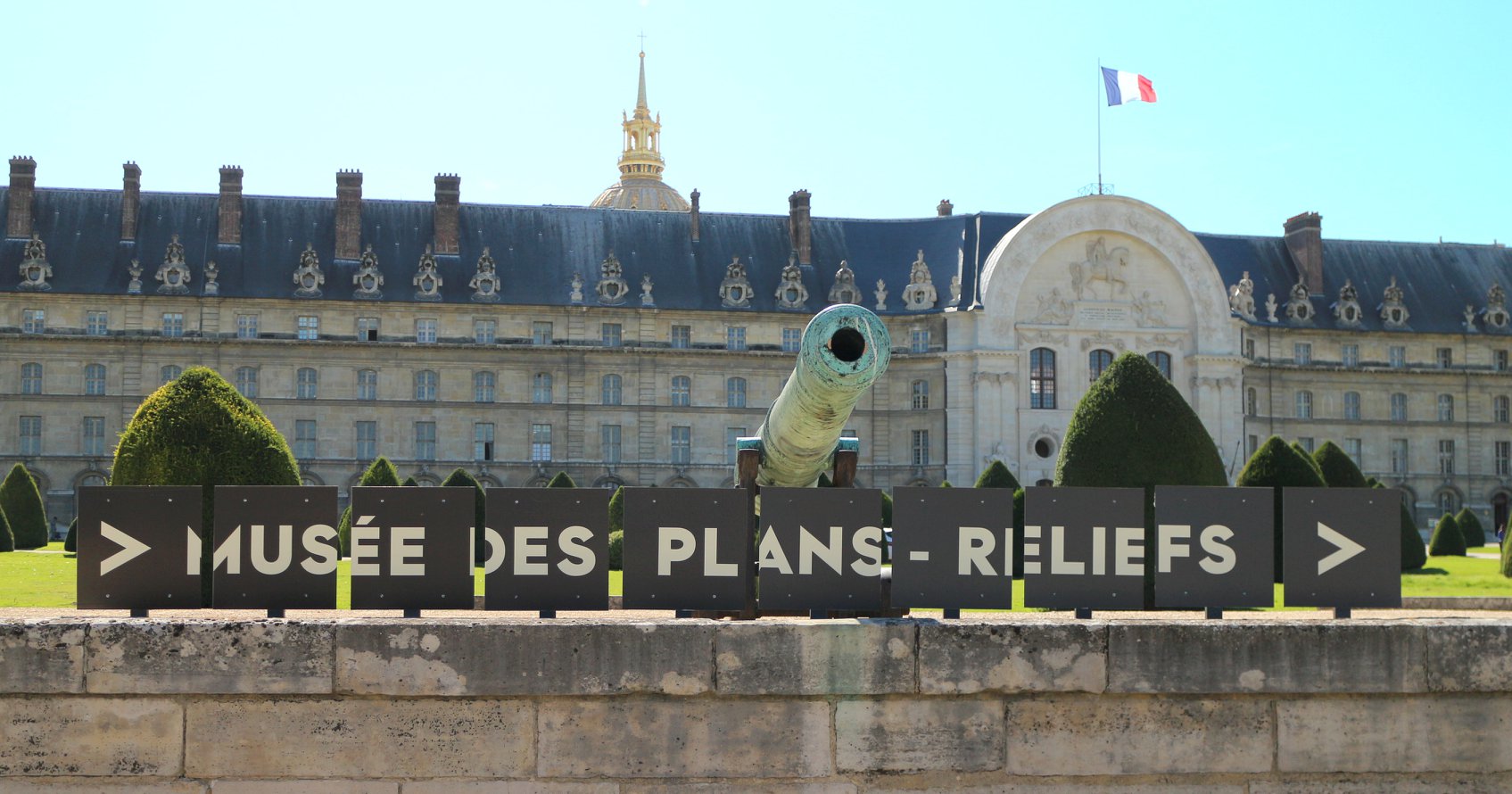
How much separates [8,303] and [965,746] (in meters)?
48.7

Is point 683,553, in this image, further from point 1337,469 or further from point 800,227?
point 800,227

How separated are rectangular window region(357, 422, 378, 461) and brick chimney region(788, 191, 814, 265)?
1645 cm

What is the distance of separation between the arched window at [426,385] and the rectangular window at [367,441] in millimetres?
1779

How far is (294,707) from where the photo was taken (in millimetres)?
8344

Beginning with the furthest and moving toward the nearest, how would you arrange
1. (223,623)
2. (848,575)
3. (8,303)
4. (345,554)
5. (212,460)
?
(8,303), (345,554), (212,460), (848,575), (223,623)

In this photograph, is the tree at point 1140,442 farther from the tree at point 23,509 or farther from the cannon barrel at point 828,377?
the tree at point 23,509

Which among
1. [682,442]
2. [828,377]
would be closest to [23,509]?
[682,442]

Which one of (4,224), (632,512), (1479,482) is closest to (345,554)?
(632,512)

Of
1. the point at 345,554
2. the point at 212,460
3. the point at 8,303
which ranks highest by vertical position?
the point at 8,303

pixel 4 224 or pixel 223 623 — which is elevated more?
pixel 4 224

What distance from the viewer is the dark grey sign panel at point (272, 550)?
9.02 meters

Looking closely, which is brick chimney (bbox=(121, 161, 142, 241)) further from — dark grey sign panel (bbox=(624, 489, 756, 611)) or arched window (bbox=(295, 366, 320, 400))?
dark grey sign panel (bbox=(624, 489, 756, 611))

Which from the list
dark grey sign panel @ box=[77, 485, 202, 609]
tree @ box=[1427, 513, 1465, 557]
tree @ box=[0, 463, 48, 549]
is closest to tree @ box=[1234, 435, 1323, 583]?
tree @ box=[1427, 513, 1465, 557]

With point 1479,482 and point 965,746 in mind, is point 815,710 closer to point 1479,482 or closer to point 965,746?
point 965,746
